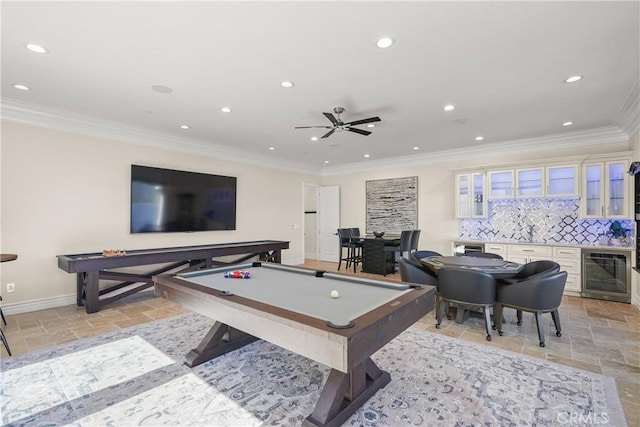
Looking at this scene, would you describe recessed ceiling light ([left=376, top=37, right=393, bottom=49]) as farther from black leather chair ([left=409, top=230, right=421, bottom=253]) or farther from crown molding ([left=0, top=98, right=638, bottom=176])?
black leather chair ([left=409, top=230, right=421, bottom=253])

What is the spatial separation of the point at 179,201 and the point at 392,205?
4975 millimetres

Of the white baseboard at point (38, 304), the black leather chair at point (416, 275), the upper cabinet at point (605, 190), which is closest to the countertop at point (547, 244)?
the upper cabinet at point (605, 190)

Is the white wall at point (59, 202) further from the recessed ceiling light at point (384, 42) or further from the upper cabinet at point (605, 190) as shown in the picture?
the upper cabinet at point (605, 190)

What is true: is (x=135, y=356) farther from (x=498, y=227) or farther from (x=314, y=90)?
(x=498, y=227)

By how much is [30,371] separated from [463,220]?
23.1 ft

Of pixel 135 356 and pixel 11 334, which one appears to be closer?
pixel 135 356

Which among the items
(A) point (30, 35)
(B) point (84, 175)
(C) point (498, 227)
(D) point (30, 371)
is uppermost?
(A) point (30, 35)

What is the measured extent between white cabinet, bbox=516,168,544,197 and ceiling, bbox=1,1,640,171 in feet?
2.77

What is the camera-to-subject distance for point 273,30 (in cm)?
238

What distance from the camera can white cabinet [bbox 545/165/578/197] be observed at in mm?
5172

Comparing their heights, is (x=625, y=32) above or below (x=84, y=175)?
above

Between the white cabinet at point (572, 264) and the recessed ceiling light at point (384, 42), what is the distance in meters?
4.81

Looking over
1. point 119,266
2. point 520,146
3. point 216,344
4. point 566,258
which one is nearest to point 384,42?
point 216,344

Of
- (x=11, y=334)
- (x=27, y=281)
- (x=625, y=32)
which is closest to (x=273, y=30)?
(x=625, y=32)
